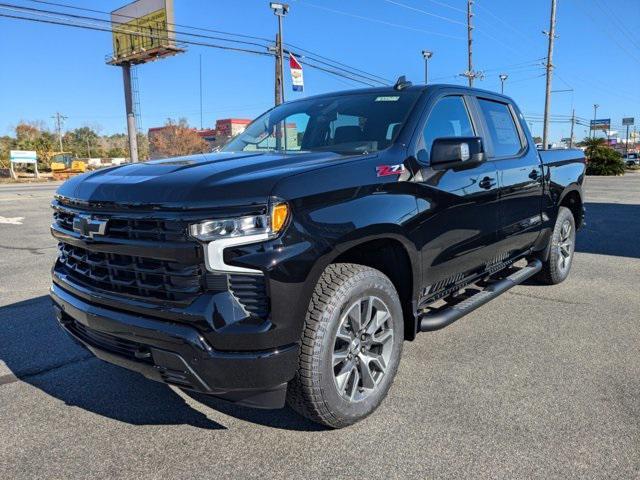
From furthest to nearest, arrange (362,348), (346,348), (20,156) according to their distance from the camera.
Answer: (20,156), (362,348), (346,348)

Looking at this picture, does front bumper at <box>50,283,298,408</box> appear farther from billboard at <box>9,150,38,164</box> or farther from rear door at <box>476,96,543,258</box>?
billboard at <box>9,150,38,164</box>

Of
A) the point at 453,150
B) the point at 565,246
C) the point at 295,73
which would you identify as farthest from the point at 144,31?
the point at 453,150

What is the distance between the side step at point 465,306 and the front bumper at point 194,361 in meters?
1.25

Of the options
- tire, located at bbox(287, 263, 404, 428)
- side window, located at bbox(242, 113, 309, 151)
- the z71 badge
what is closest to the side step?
tire, located at bbox(287, 263, 404, 428)

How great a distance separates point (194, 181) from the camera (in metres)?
2.54

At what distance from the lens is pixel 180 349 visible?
241 centimetres

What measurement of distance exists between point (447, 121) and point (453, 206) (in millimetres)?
704

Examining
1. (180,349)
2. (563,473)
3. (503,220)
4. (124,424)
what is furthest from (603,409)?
(124,424)

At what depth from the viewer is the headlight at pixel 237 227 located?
2381 mm

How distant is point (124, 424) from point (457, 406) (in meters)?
1.90

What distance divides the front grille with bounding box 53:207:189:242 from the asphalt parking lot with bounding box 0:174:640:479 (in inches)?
43.5

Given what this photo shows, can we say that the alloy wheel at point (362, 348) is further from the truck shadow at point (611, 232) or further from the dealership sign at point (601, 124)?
the dealership sign at point (601, 124)

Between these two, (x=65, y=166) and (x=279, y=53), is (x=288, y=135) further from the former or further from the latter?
(x=65, y=166)

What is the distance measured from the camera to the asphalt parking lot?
259 cm
